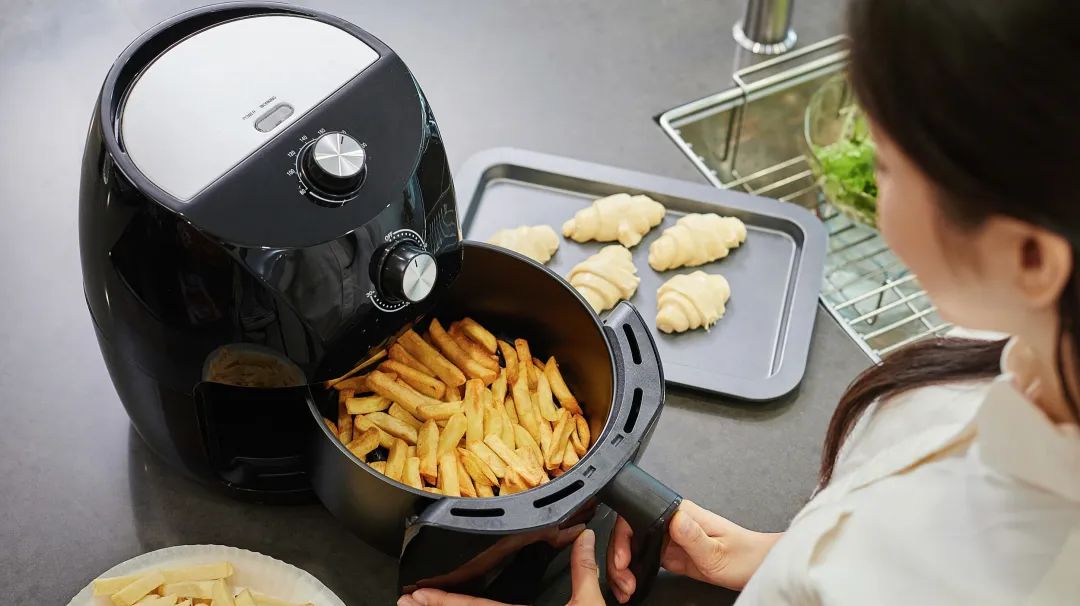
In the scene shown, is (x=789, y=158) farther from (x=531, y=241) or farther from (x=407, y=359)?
(x=407, y=359)

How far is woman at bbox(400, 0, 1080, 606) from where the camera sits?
53cm

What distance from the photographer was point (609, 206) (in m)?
1.36

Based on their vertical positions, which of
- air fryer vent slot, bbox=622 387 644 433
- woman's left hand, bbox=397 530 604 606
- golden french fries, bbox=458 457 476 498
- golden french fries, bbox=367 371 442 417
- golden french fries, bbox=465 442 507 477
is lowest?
woman's left hand, bbox=397 530 604 606

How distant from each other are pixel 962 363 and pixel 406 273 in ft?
1.55

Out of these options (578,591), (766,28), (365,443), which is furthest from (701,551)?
(766,28)

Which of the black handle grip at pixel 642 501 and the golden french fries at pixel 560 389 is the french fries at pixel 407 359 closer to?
the golden french fries at pixel 560 389

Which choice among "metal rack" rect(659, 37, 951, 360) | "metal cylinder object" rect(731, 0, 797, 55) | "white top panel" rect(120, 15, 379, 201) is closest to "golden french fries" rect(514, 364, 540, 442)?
"white top panel" rect(120, 15, 379, 201)

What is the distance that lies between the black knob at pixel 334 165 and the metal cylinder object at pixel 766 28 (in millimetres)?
934

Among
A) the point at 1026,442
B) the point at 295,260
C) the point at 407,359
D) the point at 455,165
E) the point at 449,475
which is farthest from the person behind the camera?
the point at 455,165

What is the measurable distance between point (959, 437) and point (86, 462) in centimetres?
88

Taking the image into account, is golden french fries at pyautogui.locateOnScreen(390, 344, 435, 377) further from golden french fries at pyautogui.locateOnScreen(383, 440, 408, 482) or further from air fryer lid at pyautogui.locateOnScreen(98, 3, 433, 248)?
air fryer lid at pyautogui.locateOnScreen(98, 3, 433, 248)

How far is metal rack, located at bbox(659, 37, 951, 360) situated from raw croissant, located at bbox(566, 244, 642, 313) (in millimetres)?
243

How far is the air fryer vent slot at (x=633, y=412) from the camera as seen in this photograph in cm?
97

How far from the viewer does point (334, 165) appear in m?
0.86
